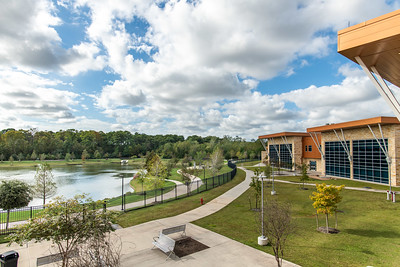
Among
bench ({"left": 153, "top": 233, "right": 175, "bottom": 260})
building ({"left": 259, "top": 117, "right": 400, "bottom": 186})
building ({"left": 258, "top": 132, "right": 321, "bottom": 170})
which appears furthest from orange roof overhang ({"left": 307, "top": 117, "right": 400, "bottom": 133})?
bench ({"left": 153, "top": 233, "right": 175, "bottom": 260})

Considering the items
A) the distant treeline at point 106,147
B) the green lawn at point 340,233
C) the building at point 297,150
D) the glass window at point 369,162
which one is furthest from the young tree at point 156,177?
the distant treeline at point 106,147

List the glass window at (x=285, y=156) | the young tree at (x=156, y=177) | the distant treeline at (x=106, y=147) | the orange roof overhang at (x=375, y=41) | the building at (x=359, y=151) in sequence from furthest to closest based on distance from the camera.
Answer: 1. the distant treeline at (x=106, y=147)
2. the glass window at (x=285, y=156)
3. the young tree at (x=156, y=177)
4. the building at (x=359, y=151)
5. the orange roof overhang at (x=375, y=41)

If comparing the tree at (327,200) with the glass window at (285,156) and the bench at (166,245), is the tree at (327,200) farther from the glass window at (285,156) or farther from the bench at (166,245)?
the glass window at (285,156)

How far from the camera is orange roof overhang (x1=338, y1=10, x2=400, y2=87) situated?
625cm

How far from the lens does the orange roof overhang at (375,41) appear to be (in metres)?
6.25

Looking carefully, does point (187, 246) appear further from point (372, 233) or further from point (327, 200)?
point (372, 233)

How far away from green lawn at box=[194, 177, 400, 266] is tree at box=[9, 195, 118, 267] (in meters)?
7.36

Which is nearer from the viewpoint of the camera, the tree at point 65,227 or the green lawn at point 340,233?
the tree at point 65,227

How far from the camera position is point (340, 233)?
40.2 ft

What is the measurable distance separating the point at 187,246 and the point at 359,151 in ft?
117

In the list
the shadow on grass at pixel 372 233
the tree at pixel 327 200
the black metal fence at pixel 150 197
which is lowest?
the black metal fence at pixel 150 197

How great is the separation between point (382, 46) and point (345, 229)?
418 inches

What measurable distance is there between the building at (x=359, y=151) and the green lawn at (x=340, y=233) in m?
9.64

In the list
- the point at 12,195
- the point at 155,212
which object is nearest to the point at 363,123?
the point at 155,212
